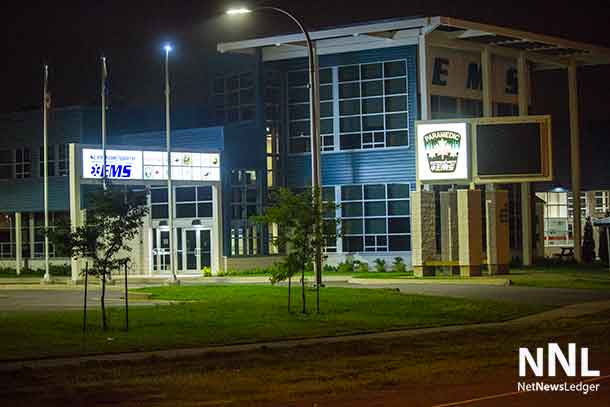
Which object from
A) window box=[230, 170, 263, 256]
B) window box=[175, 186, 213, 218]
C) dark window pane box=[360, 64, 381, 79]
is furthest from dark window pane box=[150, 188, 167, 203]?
dark window pane box=[360, 64, 381, 79]

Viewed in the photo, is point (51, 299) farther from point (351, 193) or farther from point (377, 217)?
point (351, 193)

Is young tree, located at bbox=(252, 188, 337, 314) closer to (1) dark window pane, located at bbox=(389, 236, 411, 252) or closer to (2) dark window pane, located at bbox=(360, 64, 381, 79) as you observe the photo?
(1) dark window pane, located at bbox=(389, 236, 411, 252)

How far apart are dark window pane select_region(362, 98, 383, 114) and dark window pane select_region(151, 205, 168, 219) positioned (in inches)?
448

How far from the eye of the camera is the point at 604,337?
22.7m

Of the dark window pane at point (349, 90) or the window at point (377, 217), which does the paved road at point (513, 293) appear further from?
the dark window pane at point (349, 90)

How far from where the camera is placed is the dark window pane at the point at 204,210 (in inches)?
2226

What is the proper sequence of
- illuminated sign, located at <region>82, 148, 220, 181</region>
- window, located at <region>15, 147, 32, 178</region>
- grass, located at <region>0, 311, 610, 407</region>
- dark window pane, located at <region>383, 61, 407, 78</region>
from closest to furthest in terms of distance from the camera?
grass, located at <region>0, 311, 610, 407</region>
illuminated sign, located at <region>82, 148, 220, 181</region>
dark window pane, located at <region>383, 61, 407, 78</region>
window, located at <region>15, 147, 32, 178</region>

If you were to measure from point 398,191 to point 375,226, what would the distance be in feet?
7.11

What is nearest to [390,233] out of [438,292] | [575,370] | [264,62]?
[264,62]

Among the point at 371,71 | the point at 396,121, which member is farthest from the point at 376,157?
the point at 371,71

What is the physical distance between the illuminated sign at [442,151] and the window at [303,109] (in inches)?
446

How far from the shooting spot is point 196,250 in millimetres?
56531

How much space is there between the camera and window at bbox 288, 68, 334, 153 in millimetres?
59250

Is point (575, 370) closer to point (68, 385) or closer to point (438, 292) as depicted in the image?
point (68, 385)
